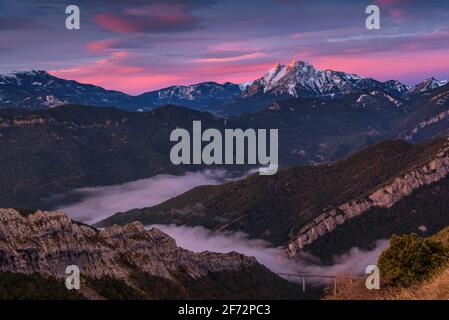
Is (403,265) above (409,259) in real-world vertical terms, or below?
below

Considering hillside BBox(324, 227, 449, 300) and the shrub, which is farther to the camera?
the shrub

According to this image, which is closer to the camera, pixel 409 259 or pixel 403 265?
pixel 403 265

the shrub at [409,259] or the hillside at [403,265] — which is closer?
the hillside at [403,265]
